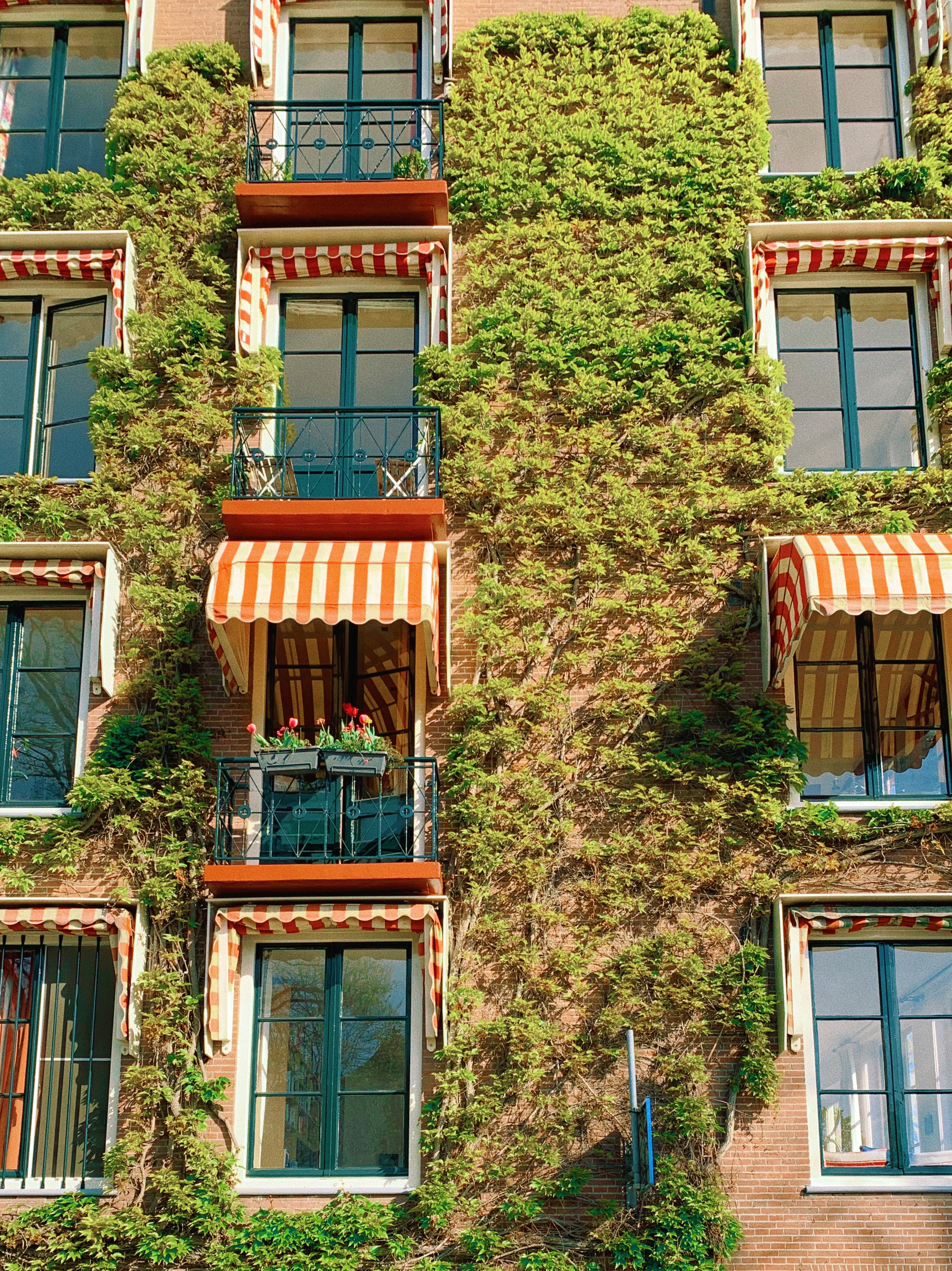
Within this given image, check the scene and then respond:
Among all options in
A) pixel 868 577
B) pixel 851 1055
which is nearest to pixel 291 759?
pixel 868 577

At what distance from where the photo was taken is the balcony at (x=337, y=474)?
43.1 feet

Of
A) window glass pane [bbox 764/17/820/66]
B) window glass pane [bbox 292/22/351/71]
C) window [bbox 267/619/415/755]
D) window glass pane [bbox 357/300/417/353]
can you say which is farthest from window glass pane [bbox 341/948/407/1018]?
window glass pane [bbox 764/17/820/66]

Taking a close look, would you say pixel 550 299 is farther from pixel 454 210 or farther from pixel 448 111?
pixel 448 111

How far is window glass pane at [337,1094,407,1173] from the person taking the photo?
39.9 ft

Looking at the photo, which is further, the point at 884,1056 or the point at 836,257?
the point at 836,257

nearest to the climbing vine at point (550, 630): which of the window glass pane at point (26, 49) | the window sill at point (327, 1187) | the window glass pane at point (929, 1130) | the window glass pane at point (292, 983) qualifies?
the window sill at point (327, 1187)

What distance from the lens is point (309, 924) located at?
40.8 ft

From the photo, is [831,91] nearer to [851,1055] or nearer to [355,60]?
[355,60]

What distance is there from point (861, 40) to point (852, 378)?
3978mm

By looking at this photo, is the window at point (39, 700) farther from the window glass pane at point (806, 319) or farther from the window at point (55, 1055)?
the window glass pane at point (806, 319)

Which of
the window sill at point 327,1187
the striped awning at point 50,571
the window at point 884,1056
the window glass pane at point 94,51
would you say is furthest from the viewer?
the window glass pane at point 94,51

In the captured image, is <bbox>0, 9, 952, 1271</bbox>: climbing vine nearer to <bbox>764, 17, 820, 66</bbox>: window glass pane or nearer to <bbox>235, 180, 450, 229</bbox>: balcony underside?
<bbox>235, 180, 450, 229</bbox>: balcony underside

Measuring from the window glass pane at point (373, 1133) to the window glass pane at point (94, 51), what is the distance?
10932 millimetres

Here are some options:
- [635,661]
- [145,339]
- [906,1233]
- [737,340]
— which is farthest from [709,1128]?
[145,339]
